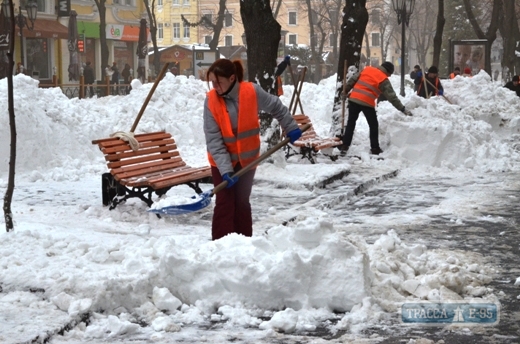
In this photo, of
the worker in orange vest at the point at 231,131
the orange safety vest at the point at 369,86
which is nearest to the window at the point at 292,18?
the orange safety vest at the point at 369,86

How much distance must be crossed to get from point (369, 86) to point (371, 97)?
0.55 ft

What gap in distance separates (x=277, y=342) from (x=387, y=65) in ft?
30.8

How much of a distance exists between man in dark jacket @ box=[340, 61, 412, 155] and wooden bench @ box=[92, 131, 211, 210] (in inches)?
179

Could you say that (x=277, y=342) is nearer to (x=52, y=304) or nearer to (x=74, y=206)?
(x=52, y=304)

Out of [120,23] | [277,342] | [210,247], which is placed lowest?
[277,342]

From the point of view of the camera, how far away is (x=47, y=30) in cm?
3897

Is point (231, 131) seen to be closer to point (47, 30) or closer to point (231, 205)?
point (231, 205)

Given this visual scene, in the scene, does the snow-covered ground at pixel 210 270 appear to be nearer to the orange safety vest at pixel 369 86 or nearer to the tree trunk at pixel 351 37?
the orange safety vest at pixel 369 86

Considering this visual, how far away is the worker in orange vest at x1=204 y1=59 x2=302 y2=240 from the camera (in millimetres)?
6555

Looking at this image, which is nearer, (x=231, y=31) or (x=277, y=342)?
(x=277, y=342)

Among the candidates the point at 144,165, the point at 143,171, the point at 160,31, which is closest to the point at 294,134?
the point at 143,171

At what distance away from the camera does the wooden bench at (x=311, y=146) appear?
12.2m

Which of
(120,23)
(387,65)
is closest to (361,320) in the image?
(387,65)

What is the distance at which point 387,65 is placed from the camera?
1362cm
